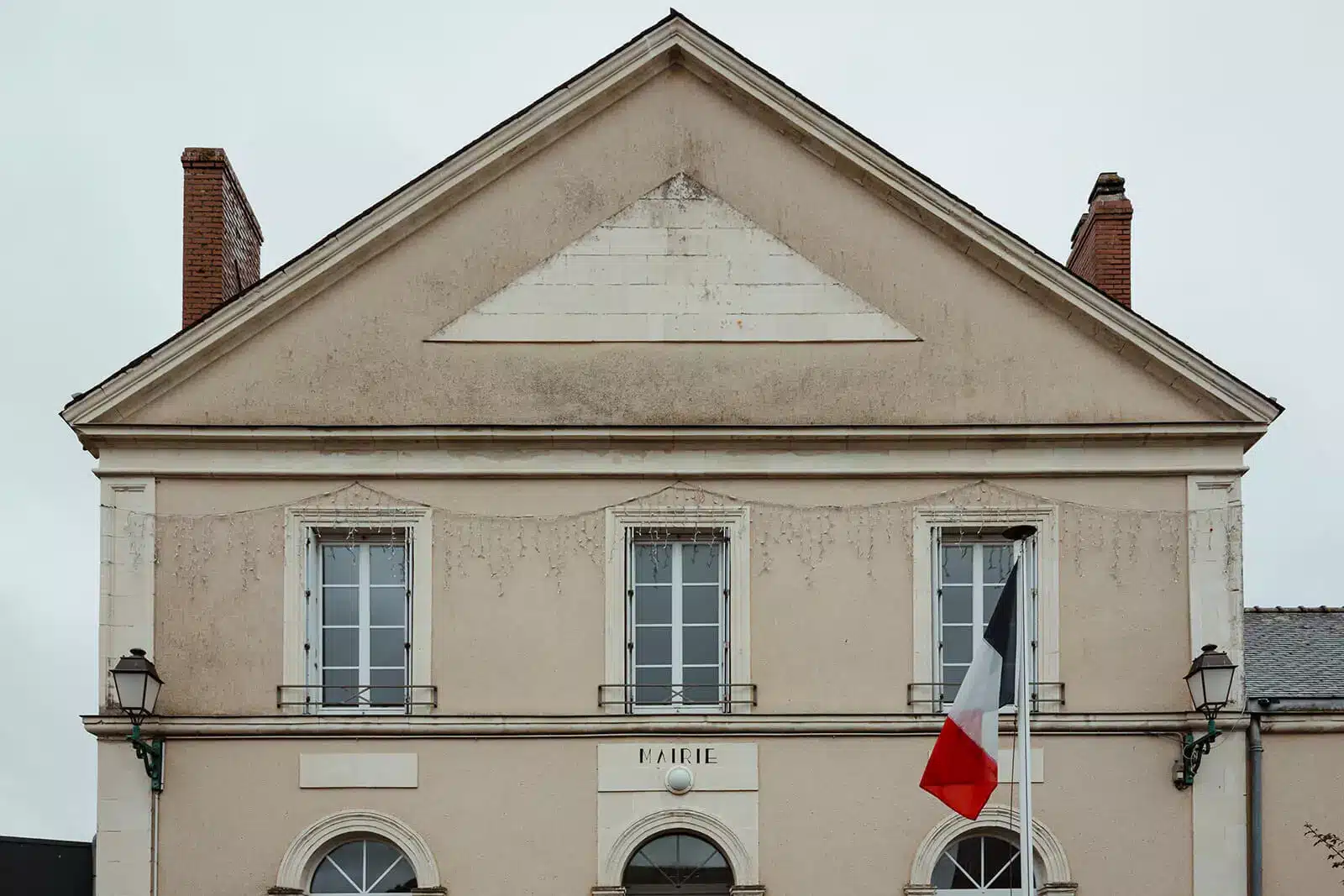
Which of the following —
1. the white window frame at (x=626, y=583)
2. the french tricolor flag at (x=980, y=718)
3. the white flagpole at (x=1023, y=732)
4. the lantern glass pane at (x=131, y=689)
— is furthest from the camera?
the white window frame at (x=626, y=583)

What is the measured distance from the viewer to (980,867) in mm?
14156

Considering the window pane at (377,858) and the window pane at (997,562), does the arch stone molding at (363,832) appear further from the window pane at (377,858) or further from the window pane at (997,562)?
the window pane at (997,562)

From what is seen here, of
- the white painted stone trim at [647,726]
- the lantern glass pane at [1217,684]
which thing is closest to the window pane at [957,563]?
the white painted stone trim at [647,726]

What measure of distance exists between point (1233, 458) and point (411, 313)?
23.8ft

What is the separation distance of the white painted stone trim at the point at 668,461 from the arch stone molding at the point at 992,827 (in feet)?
9.53

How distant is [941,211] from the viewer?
14.6m

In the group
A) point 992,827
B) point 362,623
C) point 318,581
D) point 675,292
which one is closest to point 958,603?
point 992,827

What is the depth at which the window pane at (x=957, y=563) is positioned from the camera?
14625 millimetres

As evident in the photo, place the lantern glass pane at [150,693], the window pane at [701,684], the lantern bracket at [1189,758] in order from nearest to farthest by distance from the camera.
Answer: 1. the lantern glass pane at [150,693]
2. the lantern bracket at [1189,758]
3. the window pane at [701,684]

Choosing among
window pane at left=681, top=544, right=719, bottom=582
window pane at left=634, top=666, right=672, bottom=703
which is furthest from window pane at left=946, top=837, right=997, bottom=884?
window pane at left=681, top=544, right=719, bottom=582

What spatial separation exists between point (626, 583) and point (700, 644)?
0.83 m

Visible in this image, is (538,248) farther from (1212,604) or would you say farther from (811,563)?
(1212,604)

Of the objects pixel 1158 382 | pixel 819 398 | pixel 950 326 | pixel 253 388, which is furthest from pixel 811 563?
pixel 253 388

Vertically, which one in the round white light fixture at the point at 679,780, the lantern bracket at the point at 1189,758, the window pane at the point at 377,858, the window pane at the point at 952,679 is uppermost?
the window pane at the point at 952,679
